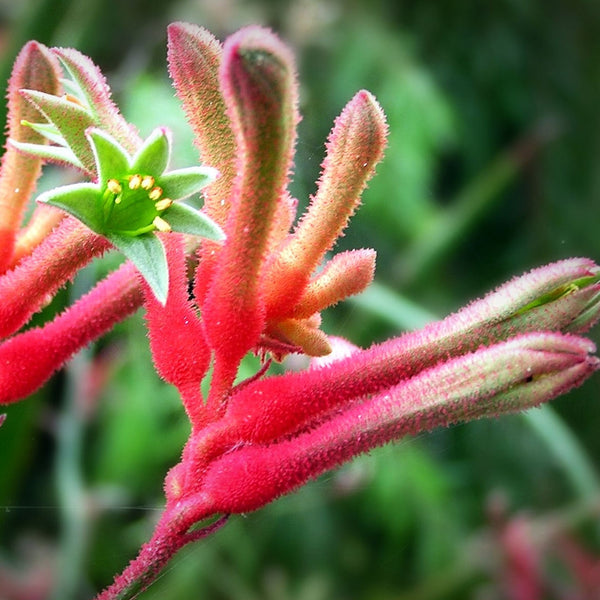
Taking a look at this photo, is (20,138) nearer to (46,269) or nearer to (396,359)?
(46,269)

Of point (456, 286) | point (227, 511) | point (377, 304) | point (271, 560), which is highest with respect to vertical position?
point (227, 511)

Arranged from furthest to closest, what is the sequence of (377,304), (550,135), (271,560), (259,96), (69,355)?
1. (550,135)
2. (271,560)
3. (377,304)
4. (69,355)
5. (259,96)

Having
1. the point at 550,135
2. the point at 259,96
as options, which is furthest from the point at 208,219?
the point at 550,135

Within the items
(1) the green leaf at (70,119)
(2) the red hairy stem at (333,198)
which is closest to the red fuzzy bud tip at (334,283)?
(2) the red hairy stem at (333,198)

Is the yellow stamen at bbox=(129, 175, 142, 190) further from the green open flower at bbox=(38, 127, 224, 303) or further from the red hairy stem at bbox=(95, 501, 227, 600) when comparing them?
the red hairy stem at bbox=(95, 501, 227, 600)

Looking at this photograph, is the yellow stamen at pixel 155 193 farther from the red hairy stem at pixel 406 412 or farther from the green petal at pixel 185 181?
the red hairy stem at pixel 406 412

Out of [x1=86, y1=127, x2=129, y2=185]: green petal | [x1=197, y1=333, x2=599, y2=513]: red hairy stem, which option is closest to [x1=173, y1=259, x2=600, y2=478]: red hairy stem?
[x1=197, y1=333, x2=599, y2=513]: red hairy stem

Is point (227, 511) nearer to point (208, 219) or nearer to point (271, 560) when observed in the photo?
point (208, 219)
